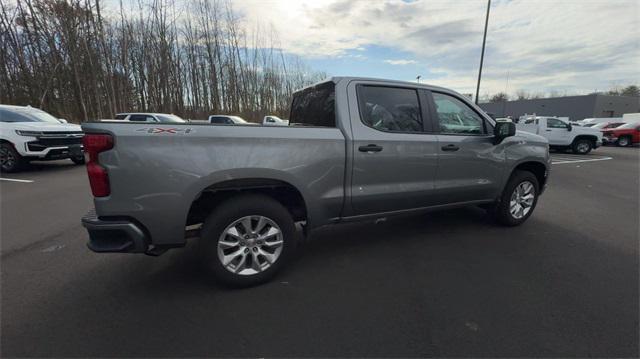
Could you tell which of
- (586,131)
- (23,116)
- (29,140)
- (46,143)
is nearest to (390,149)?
(46,143)

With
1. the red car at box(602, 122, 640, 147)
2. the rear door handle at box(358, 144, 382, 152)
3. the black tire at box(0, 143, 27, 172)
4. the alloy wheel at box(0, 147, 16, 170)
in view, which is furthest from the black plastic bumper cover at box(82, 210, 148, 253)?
the red car at box(602, 122, 640, 147)

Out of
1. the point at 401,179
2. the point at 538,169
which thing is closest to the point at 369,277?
A: the point at 401,179

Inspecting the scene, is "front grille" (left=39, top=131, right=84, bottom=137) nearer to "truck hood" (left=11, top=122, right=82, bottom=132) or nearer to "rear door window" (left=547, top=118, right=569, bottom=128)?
"truck hood" (left=11, top=122, right=82, bottom=132)

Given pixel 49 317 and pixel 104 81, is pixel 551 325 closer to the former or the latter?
pixel 49 317

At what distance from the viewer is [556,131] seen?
14.8m

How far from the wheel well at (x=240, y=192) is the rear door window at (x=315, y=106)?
86 cm

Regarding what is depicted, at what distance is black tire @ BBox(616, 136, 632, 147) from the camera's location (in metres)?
19.5

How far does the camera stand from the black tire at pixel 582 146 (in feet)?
48.8

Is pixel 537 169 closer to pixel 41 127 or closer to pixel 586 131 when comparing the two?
pixel 41 127

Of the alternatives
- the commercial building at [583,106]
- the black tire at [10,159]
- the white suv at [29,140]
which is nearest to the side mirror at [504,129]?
the white suv at [29,140]

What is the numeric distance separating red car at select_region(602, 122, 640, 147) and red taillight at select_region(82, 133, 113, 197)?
27128 mm

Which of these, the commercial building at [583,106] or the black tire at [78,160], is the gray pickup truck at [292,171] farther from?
the commercial building at [583,106]

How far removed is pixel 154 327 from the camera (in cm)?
221

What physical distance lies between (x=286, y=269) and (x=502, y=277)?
7.16 feet
